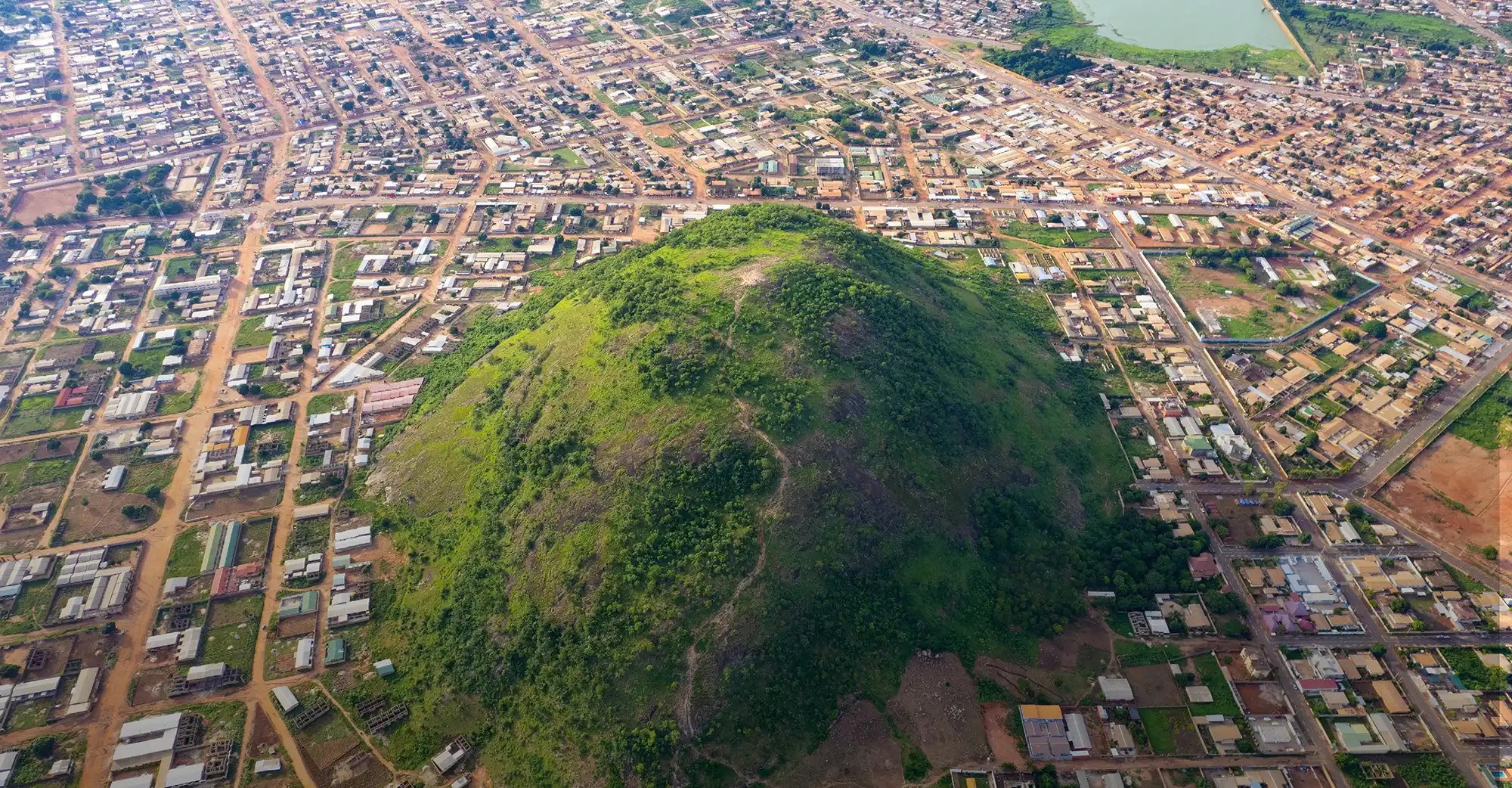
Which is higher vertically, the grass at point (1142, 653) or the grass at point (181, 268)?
the grass at point (1142, 653)

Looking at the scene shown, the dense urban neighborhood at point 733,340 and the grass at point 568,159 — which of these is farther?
the grass at point 568,159

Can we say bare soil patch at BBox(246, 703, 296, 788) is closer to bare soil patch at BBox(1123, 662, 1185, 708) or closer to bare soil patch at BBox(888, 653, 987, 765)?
bare soil patch at BBox(888, 653, 987, 765)

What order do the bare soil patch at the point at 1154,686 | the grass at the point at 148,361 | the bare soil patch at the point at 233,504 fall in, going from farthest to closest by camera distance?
the grass at the point at 148,361, the bare soil patch at the point at 233,504, the bare soil patch at the point at 1154,686

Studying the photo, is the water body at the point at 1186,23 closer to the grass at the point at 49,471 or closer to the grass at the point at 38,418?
the grass at the point at 38,418

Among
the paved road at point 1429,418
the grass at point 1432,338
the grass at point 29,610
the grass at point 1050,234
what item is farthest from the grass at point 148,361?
the grass at point 1432,338

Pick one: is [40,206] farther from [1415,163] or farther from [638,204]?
[1415,163]

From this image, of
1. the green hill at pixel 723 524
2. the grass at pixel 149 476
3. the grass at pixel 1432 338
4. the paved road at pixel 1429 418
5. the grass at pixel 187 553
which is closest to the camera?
the green hill at pixel 723 524
